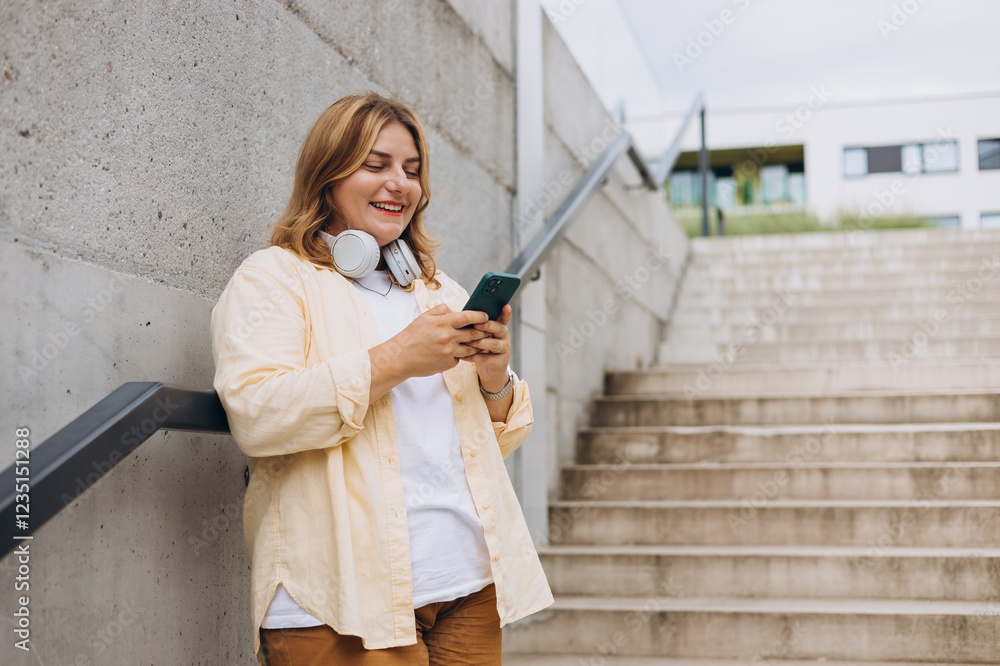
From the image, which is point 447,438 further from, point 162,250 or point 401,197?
point 162,250

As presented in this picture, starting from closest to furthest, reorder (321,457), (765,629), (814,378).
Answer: (321,457), (765,629), (814,378)

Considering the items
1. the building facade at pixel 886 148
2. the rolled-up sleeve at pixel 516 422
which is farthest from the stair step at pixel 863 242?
the building facade at pixel 886 148

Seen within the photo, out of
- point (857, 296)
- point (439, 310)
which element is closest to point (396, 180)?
point (439, 310)

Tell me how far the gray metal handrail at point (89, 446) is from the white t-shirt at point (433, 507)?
11.8 inches

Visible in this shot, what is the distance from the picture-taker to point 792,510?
3.85 m

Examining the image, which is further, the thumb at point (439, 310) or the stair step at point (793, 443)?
the stair step at point (793, 443)

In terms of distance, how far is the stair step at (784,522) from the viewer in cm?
370

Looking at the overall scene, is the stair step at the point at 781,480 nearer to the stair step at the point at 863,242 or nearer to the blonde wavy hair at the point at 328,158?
the blonde wavy hair at the point at 328,158

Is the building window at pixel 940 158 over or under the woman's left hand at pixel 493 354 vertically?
over

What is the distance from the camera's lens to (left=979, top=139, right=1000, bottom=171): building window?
85.5ft

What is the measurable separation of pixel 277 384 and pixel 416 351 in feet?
0.66

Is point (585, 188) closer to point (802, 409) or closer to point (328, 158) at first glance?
point (802, 409)

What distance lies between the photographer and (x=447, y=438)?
60.7 inches

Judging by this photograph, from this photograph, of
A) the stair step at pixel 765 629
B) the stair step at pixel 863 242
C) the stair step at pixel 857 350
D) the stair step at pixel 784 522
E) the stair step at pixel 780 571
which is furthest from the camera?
the stair step at pixel 863 242
